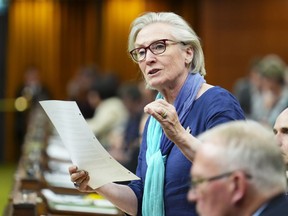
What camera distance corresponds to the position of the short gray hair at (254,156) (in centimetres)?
235

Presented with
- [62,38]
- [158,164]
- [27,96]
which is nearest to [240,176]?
[158,164]

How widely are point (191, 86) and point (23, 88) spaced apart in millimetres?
15030

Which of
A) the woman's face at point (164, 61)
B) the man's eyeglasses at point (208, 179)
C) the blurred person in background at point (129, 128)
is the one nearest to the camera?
the man's eyeglasses at point (208, 179)

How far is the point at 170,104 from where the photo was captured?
11.2 ft

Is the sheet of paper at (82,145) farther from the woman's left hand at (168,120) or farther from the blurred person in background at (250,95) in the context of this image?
the blurred person in background at (250,95)

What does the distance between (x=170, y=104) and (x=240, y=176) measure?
3.66 ft

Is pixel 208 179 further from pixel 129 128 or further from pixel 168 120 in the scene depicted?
pixel 129 128

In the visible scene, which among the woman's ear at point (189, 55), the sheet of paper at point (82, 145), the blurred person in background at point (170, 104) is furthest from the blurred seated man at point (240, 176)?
the woman's ear at point (189, 55)

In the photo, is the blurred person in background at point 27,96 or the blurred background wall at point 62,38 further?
the blurred background wall at point 62,38

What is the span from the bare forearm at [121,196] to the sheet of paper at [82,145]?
59 millimetres

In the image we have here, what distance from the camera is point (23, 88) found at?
1839 cm

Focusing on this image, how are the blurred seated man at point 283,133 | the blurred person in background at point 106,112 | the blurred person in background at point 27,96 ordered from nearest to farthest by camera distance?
1. the blurred seated man at point 283,133
2. the blurred person in background at point 106,112
3. the blurred person in background at point 27,96

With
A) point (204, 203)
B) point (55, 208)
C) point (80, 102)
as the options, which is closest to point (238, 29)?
point (80, 102)

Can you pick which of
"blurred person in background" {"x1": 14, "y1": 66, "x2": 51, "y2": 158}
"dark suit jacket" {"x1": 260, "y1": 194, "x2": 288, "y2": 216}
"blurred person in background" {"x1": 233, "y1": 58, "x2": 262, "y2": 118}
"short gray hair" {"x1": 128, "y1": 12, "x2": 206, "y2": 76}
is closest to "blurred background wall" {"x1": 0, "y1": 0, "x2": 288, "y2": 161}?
"blurred person in background" {"x1": 14, "y1": 66, "x2": 51, "y2": 158}
